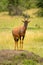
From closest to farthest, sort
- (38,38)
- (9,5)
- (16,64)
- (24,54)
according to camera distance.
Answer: (16,64)
(24,54)
(38,38)
(9,5)

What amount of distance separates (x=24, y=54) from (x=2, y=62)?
1.79m

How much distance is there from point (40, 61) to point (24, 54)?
1004 millimetres

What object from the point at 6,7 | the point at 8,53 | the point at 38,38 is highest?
the point at 8,53

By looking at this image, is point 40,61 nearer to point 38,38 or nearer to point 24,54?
point 24,54

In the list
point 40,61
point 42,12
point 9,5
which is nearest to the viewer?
point 40,61

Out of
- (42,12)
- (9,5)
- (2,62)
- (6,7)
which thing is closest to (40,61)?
(2,62)

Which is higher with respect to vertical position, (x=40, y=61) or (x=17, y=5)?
(x=40, y=61)

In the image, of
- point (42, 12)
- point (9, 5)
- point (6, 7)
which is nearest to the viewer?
point (42, 12)

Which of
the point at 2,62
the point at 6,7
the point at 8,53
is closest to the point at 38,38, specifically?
the point at 8,53

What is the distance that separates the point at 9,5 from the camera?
2213 inches

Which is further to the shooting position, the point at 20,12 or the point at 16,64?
the point at 20,12

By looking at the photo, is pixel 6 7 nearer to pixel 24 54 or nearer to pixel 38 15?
pixel 38 15

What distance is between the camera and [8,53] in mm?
13117

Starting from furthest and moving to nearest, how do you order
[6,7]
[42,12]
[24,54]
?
[6,7]
[42,12]
[24,54]
